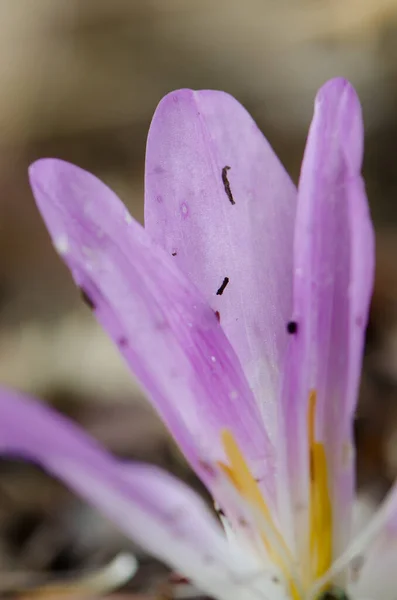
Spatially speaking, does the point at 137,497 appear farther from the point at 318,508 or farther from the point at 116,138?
the point at 116,138

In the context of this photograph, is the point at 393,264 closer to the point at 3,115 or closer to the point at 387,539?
the point at 3,115

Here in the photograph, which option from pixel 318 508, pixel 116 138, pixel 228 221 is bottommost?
pixel 318 508

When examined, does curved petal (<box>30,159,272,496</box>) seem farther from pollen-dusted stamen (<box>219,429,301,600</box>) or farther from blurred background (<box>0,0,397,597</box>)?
blurred background (<box>0,0,397,597</box>)

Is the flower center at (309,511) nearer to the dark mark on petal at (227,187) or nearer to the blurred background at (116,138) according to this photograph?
the dark mark on petal at (227,187)

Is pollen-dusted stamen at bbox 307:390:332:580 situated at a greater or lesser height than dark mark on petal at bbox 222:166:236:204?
lesser

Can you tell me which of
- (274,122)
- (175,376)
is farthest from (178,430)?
(274,122)

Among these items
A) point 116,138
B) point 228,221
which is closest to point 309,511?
point 228,221

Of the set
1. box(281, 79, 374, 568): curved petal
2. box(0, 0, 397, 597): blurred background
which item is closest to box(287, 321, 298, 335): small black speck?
box(281, 79, 374, 568): curved petal

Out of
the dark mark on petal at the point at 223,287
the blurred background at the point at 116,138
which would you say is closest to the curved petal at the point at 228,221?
the dark mark on petal at the point at 223,287

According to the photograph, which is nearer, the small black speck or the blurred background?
the small black speck
